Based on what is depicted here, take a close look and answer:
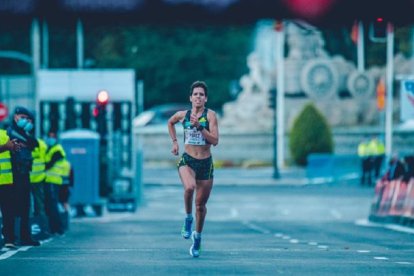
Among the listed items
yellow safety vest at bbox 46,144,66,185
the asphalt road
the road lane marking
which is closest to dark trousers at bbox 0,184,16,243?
the road lane marking

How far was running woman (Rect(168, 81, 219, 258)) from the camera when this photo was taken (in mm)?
14250

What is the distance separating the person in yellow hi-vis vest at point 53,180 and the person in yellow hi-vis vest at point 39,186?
0.11 m

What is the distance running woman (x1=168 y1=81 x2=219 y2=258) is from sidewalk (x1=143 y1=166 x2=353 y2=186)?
38113 mm

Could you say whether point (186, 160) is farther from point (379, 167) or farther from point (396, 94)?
point (396, 94)

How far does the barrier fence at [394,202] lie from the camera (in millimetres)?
27422

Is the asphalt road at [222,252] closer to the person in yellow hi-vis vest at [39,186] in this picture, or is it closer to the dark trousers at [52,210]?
the dark trousers at [52,210]

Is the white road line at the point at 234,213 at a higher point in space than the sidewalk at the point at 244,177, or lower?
lower

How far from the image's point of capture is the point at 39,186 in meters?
20.2

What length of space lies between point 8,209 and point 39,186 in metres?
3.46

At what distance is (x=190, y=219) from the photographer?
14.7 meters

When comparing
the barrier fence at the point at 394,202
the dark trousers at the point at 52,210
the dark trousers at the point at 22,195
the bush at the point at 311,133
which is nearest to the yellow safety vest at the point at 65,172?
the dark trousers at the point at 52,210

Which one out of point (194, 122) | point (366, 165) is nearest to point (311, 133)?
point (366, 165)

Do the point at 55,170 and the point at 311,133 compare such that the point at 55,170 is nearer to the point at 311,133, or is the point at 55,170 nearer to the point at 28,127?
the point at 28,127

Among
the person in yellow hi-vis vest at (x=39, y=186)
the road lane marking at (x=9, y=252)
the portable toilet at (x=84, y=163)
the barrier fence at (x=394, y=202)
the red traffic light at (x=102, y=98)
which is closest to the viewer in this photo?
the road lane marking at (x=9, y=252)
